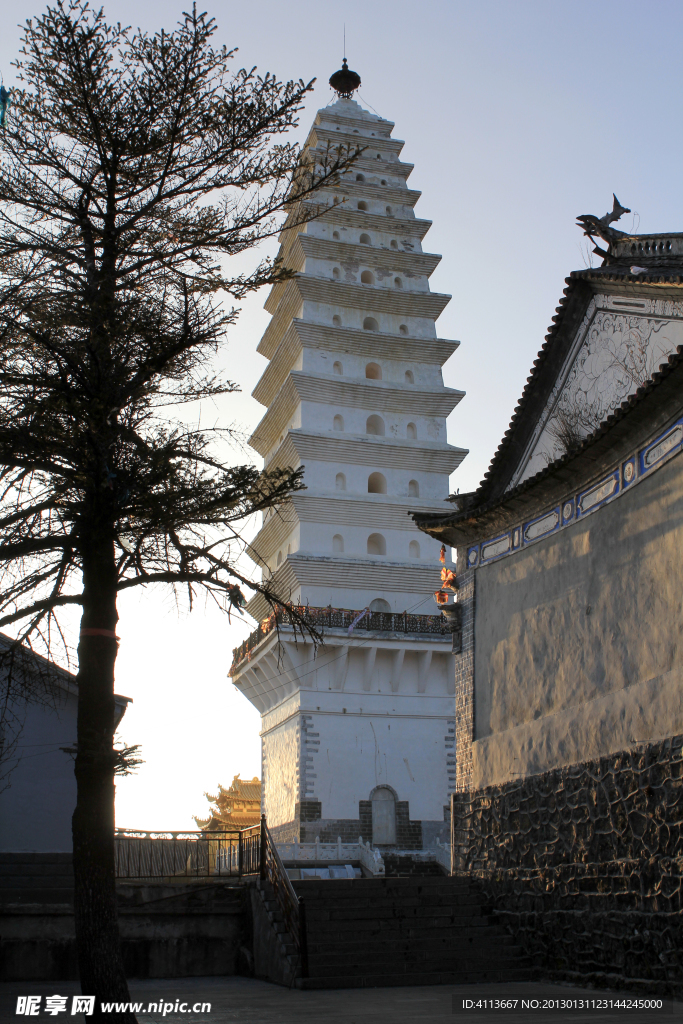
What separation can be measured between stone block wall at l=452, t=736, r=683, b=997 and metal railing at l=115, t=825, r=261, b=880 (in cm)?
374

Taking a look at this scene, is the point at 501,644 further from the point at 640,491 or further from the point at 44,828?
the point at 44,828

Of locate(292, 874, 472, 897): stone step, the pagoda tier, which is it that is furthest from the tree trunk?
the pagoda tier

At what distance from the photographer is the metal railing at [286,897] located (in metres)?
11.8

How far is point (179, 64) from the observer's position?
7949 mm

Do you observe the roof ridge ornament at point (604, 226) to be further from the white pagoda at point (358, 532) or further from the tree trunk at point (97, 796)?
the white pagoda at point (358, 532)

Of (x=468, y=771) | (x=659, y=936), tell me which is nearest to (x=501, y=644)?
(x=468, y=771)

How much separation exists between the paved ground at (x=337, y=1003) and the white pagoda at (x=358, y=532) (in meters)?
17.1

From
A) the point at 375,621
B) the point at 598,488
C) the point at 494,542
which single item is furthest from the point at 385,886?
the point at 375,621

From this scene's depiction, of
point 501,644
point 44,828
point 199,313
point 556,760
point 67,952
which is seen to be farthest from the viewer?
point 44,828

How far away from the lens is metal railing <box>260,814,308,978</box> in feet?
38.6

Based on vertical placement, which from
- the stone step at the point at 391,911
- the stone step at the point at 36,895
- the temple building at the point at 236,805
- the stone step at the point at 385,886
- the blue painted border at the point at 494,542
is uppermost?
the blue painted border at the point at 494,542

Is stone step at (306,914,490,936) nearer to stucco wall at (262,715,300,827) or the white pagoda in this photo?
the white pagoda

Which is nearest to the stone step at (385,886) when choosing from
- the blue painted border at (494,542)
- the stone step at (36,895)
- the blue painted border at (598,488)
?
the stone step at (36,895)

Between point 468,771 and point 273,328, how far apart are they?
2599 centimetres
